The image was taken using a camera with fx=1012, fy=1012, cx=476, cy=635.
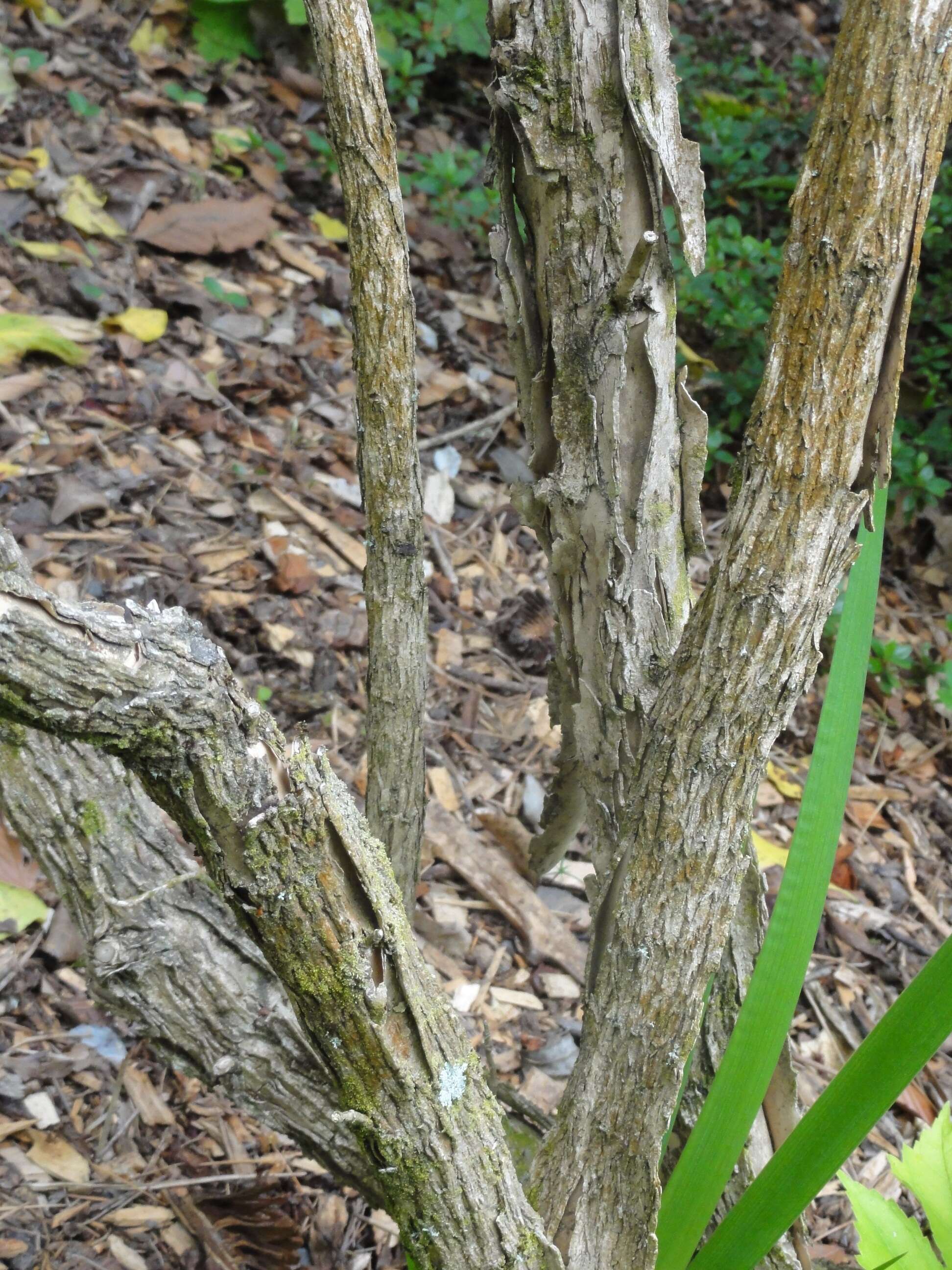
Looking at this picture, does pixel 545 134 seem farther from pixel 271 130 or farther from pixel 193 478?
pixel 271 130

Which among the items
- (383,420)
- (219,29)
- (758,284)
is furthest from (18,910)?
(219,29)

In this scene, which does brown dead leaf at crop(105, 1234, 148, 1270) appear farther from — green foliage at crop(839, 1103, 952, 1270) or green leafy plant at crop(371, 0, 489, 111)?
green leafy plant at crop(371, 0, 489, 111)

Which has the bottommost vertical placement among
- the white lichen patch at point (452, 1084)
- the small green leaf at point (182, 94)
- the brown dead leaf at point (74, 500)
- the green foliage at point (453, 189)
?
the white lichen patch at point (452, 1084)

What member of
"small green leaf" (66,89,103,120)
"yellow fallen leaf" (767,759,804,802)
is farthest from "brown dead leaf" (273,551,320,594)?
"small green leaf" (66,89,103,120)

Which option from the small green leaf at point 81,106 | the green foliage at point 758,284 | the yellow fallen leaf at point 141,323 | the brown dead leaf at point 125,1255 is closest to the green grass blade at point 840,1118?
the brown dead leaf at point 125,1255

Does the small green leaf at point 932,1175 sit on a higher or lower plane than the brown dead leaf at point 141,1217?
higher

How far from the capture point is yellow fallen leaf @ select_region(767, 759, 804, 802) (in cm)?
246

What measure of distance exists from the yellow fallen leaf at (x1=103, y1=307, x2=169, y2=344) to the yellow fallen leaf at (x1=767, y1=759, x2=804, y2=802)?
1.92 metres

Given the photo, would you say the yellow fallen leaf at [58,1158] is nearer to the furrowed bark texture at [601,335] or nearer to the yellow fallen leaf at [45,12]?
the furrowed bark texture at [601,335]

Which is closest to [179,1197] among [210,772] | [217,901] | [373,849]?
[217,901]

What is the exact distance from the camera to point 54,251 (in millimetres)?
2711

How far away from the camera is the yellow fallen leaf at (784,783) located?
8.08ft

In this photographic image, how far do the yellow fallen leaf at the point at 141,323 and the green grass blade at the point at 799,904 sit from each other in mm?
2156

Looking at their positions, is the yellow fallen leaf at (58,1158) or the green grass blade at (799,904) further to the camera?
the yellow fallen leaf at (58,1158)
